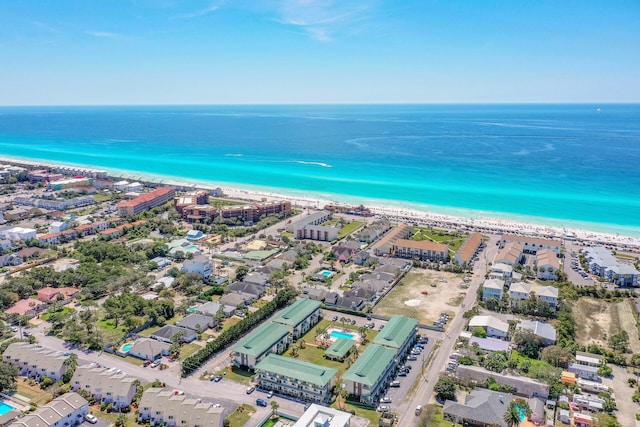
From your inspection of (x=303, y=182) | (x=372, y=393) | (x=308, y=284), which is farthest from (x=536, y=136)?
(x=372, y=393)

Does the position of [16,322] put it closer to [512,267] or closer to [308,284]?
[308,284]

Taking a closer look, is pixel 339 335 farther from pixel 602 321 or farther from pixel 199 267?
pixel 602 321

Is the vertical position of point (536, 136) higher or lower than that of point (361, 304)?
higher

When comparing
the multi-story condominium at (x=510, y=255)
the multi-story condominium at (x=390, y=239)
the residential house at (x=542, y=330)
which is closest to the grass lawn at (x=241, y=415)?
the residential house at (x=542, y=330)

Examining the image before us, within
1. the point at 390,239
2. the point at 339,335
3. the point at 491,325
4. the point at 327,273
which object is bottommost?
the point at 339,335

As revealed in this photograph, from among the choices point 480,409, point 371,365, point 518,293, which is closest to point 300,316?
point 371,365

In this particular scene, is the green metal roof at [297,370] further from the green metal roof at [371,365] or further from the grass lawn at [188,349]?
the grass lawn at [188,349]
